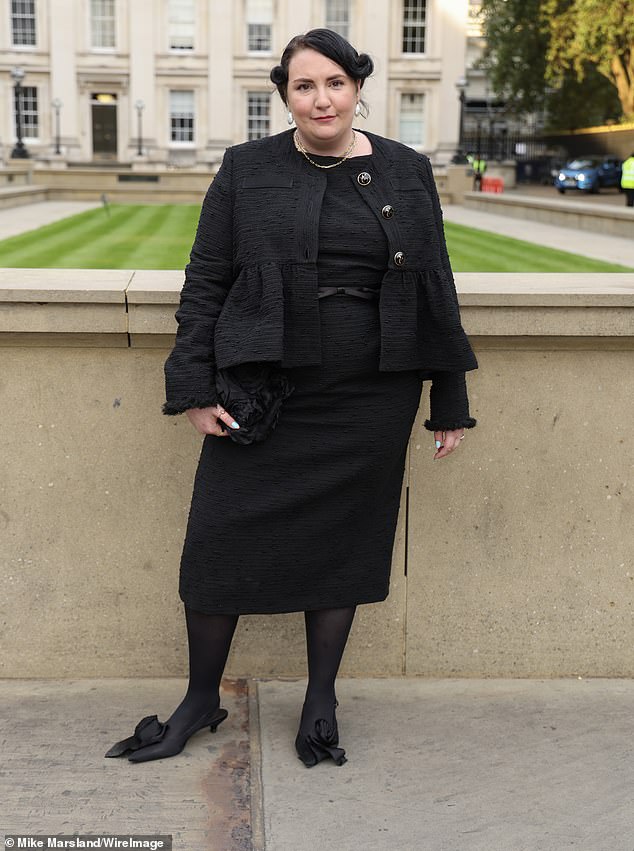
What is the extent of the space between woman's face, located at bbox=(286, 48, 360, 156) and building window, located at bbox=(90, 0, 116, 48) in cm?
5268

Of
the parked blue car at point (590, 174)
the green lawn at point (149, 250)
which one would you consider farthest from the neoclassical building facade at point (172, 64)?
the green lawn at point (149, 250)

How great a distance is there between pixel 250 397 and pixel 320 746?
1.16 metres

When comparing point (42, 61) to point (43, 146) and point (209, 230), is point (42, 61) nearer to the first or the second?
point (43, 146)

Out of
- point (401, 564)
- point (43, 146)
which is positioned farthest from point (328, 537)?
point (43, 146)

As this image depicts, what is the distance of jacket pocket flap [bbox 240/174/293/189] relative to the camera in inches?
127

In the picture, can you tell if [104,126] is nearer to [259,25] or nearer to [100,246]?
[259,25]

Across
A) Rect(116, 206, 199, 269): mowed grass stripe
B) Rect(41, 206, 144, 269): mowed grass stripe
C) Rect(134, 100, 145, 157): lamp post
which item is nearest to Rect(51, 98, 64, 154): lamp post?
Rect(134, 100, 145, 157): lamp post

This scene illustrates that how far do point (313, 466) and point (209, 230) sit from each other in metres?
0.77

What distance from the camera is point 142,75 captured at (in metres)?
52.4

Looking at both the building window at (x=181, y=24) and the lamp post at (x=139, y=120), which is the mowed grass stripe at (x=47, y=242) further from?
the building window at (x=181, y=24)

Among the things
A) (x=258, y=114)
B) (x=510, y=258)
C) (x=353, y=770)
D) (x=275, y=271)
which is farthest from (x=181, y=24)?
(x=353, y=770)

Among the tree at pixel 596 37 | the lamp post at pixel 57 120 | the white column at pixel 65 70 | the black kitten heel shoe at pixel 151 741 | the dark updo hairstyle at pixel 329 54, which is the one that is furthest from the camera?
the white column at pixel 65 70

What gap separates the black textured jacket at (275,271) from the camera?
3.19m

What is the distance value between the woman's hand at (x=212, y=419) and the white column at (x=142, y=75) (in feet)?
167
